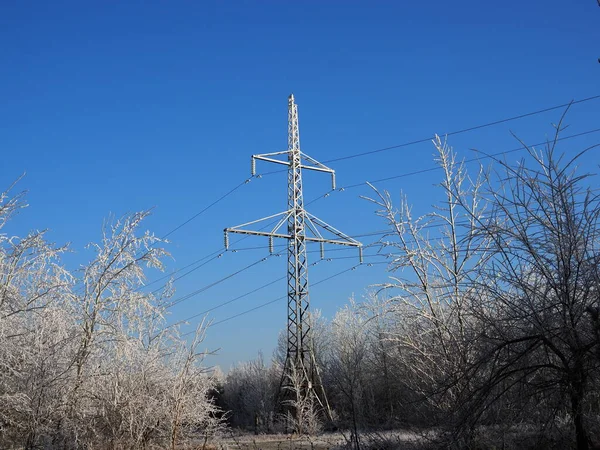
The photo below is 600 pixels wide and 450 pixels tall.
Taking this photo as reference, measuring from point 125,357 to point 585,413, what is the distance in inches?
438

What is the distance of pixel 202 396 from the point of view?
17641mm

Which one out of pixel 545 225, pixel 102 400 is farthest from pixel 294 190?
pixel 545 225

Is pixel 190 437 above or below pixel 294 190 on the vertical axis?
below

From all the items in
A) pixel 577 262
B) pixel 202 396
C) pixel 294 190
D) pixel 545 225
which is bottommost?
pixel 202 396

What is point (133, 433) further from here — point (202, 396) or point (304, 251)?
point (304, 251)

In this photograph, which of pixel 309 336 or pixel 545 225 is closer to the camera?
pixel 545 225

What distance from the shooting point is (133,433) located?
1476 centimetres

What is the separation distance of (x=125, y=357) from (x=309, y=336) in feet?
41.3

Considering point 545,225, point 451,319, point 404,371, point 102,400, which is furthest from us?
point 102,400

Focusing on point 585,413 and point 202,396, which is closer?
point 585,413

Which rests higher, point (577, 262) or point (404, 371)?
point (577, 262)

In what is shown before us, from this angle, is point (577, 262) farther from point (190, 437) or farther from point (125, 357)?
point (190, 437)

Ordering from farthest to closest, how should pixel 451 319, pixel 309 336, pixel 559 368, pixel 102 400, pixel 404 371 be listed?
1. pixel 309 336
2. pixel 102 400
3. pixel 404 371
4. pixel 451 319
5. pixel 559 368

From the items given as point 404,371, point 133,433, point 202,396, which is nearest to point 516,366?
point 404,371
